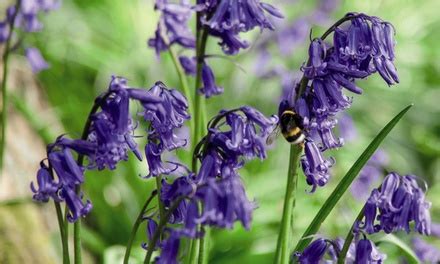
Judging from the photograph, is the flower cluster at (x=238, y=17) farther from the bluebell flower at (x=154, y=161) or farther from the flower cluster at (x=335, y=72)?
the bluebell flower at (x=154, y=161)

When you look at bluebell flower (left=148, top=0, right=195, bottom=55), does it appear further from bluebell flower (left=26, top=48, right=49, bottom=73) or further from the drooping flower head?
the drooping flower head

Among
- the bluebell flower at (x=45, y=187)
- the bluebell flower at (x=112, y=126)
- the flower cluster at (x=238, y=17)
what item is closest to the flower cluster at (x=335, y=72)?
the flower cluster at (x=238, y=17)

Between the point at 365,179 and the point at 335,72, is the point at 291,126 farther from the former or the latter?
the point at 365,179

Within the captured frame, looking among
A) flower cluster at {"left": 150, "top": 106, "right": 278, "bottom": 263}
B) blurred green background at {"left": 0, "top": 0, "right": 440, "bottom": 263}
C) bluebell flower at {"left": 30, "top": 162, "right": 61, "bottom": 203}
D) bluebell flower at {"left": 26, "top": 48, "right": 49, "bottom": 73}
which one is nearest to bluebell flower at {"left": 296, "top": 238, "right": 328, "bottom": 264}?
flower cluster at {"left": 150, "top": 106, "right": 278, "bottom": 263}

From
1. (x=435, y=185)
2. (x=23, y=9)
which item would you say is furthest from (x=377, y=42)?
(x=435, y=185)

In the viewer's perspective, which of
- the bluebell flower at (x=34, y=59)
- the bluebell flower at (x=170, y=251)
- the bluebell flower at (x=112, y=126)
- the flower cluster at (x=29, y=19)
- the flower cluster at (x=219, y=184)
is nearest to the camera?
the flower cluster at (x=219, y=184)

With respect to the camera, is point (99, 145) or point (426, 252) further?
point (426, 252)

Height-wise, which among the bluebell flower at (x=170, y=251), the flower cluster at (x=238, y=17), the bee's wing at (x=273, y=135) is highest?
the flower cluster at (x=238, y=17)

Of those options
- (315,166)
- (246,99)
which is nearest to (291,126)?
(315,166)
